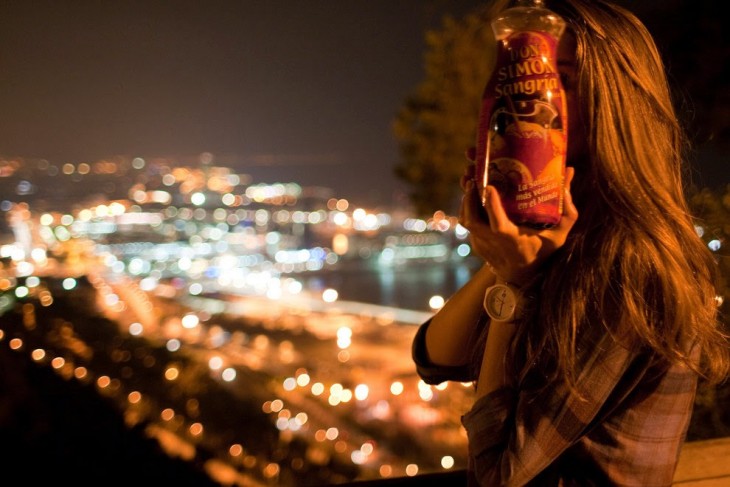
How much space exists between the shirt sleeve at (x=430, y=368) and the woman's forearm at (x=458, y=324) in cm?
1

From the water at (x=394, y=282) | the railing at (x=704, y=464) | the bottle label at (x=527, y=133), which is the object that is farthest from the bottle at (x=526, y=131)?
the water at (x=394, y=282)

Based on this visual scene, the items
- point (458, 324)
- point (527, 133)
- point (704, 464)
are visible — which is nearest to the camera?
point (527, 133)

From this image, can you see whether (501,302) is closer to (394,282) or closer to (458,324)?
(458,324)

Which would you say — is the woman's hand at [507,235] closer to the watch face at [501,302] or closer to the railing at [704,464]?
the watch face at [501,302]

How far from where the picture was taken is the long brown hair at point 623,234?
850 mm

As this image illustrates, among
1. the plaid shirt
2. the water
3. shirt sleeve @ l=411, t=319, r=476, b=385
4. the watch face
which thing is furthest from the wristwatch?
the water

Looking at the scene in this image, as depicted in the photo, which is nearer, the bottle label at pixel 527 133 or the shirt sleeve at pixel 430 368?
the bottle label at pixel 527 133

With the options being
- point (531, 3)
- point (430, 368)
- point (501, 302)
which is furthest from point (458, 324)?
point (531, 3)

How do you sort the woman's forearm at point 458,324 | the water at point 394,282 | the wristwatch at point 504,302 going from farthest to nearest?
the water at point 394,282 → the woman's forearm at point 458,324 → the wristwatch at point 504,302

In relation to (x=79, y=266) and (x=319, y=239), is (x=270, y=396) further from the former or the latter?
(x=319, y=239)

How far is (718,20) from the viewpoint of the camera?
305 cm

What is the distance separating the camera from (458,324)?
118 centimetres

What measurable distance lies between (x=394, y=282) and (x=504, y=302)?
13.3 m

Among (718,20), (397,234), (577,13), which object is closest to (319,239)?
(397,234)
